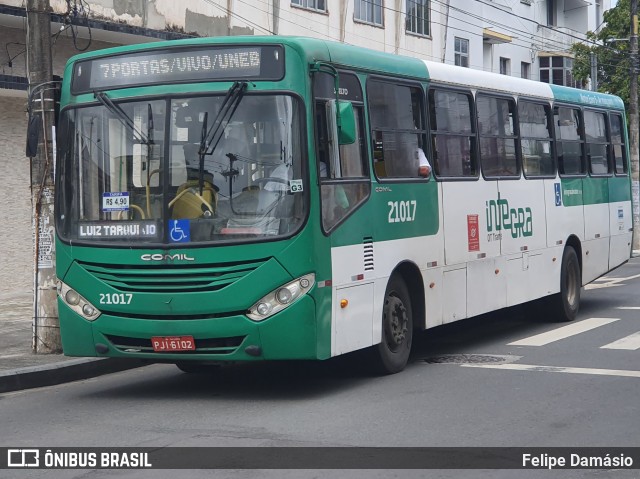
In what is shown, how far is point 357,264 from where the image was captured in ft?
33.6

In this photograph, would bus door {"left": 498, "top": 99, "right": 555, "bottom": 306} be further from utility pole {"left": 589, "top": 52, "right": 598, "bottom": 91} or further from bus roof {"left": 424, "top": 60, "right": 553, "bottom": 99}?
utility pole {"left": 589, "top": 52, "right": 598, "bottom": 91}

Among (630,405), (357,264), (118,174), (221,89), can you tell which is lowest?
(630,405)

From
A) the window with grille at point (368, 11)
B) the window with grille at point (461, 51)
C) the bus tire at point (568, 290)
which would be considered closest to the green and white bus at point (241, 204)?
the bus tire at point (568, 290)

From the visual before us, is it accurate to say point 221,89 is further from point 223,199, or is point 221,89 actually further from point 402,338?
point 402,338

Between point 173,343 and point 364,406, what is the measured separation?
1.70 meters

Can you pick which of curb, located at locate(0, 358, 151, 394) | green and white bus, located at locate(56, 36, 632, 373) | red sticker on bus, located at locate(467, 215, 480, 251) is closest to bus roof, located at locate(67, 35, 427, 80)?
green and white bus, located at locate(56, 36, 632, 373)

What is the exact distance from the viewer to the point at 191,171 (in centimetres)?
964

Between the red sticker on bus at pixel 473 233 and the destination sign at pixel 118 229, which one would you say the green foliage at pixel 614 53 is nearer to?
the red sticker on bus at pixel 473 233

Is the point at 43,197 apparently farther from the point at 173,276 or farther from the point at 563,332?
the point at 563,332

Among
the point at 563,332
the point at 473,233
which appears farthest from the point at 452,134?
the point at 563,332

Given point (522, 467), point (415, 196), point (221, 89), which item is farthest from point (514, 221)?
point (522, 467)

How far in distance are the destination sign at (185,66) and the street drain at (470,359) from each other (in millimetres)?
3985

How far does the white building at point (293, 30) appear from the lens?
19.2m

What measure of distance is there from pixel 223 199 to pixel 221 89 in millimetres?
954
